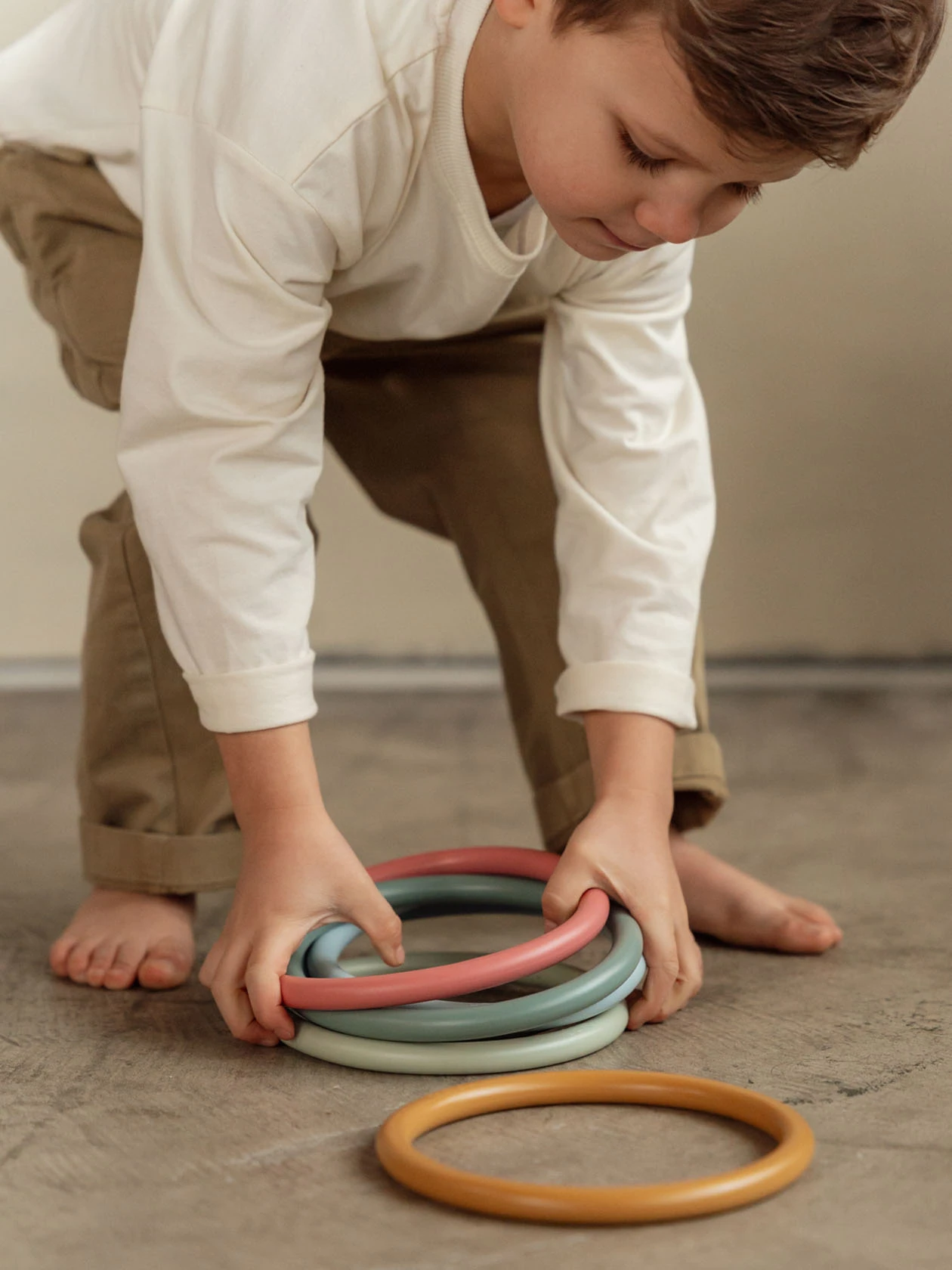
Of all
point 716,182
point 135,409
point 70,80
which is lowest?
point 135,409

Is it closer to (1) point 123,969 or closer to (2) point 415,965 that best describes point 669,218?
(2) point 415,965

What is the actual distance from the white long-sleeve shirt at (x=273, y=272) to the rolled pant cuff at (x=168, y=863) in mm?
211

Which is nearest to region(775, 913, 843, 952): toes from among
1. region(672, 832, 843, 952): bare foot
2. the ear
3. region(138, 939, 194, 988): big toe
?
region(672, 832, 843, 952): bare foot

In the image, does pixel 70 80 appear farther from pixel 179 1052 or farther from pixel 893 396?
pixel 893 396

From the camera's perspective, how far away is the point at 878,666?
2271 millimetres

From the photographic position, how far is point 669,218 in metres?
0.84

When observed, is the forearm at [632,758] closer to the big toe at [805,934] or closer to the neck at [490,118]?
the big toe at [805,934]

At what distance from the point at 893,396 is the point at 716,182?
1.48m

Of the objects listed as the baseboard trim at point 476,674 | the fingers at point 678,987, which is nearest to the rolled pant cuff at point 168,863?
the fingers at point 678,987

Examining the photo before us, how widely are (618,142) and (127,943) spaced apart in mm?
677

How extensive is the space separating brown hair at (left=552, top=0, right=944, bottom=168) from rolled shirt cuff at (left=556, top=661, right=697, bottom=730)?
0.38 metres

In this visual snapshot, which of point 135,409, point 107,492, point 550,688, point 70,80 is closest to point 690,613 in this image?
point 550,688

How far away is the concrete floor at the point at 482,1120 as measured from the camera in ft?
2.15

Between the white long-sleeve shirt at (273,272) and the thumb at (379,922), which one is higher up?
the white long-sleeve shirt at (273,272)
